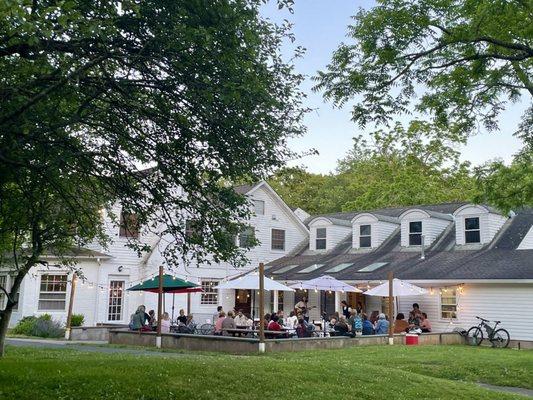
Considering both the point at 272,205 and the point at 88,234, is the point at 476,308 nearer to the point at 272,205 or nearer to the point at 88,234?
the point at 272,205

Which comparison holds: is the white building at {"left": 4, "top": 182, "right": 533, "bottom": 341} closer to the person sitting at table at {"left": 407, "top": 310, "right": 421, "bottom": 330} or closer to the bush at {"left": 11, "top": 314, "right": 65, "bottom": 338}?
the person sitting at table at {"left": 407, "top": 310, "right": 421, "bottom": 330}

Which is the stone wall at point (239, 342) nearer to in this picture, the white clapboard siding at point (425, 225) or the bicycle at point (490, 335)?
the bicycle at point (490, 335)

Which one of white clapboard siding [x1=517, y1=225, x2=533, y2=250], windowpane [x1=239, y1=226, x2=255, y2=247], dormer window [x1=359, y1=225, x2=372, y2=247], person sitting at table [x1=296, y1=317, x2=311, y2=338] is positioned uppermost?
dormer window [x1=359, y1=225, x2=372, y2=247]

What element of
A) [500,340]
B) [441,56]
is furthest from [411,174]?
[441,56]

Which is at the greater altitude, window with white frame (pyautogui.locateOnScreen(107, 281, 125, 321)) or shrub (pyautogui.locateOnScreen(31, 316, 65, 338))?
window with white frame (pyautogui.locateOnScreen(107, 281, 125, 321))

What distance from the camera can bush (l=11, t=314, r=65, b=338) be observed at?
24656 millimetres

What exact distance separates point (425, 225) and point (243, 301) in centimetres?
1073

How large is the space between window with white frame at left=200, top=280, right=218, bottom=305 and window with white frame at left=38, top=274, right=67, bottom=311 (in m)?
7.10

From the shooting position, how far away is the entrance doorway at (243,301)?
32.9 meters

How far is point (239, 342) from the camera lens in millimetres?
17688

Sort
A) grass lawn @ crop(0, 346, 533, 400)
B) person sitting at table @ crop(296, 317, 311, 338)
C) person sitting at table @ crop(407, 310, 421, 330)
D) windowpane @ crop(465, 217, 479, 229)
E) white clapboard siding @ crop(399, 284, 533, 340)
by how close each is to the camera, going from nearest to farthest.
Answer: grass lawn @ crop(0, 346, 533, 400)
person sitting at table @ crop(296, 317, 311, 338)
white clapboard siding @ crop(399, 284, 533, 340)
person sitting at table @ crop(407, 310, 421, 330)
windowpane @ crop(465, 217, 479, 229)

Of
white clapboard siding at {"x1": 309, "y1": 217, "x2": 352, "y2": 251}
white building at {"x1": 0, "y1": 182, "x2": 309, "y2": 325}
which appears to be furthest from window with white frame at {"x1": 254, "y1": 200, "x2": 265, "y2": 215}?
white building at {"x1": 0, "y1": 182, "x2": 309, "y2": 325}

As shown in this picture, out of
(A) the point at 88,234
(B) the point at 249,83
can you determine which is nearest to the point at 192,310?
(A) the point at 88,234

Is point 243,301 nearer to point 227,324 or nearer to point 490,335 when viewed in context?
point 227,324
